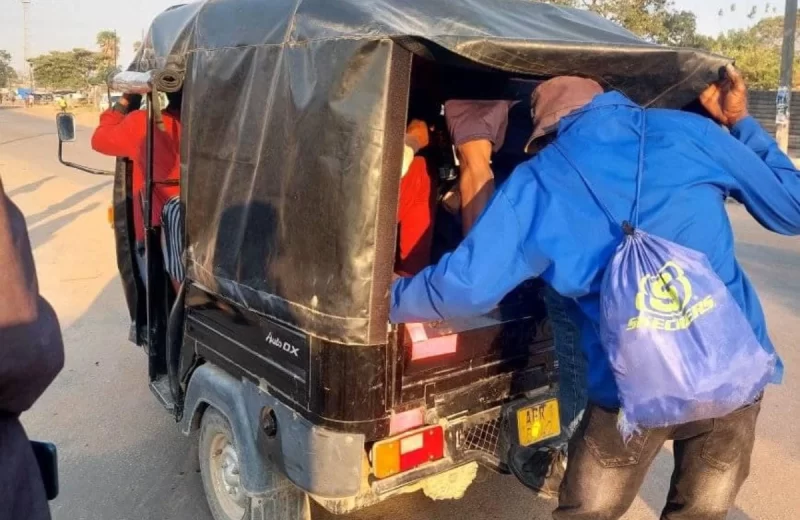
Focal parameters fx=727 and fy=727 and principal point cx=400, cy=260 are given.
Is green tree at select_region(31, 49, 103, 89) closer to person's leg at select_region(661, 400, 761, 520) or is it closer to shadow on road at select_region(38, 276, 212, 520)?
shadow on road at select_region(38, 276, 212, 520)

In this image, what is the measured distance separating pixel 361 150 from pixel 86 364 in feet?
14.0

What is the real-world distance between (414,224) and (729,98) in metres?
1.44

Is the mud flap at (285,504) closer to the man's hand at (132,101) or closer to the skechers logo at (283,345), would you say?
the skechers logo at (283,345)

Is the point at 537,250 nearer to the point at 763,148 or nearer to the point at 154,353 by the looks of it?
the point at 763,148

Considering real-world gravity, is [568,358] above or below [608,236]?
below

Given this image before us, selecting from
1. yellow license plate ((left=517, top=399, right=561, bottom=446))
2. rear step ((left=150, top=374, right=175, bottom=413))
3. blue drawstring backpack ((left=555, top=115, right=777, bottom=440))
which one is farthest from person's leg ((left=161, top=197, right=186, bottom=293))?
blue drawstring backpack ((left=555, top=115, right=777, bottom=440))

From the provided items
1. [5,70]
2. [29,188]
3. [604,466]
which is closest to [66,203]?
[29,188]

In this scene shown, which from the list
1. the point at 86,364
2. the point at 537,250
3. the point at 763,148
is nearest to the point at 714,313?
the point at 537,250

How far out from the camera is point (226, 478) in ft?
11.0

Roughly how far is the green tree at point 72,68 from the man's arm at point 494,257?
216 feet

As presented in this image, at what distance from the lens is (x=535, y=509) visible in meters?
3.61

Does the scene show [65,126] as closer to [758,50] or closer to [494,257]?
[494,257]

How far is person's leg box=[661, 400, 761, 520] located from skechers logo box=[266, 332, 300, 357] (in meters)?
1.34

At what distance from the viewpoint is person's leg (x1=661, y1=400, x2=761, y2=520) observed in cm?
229
